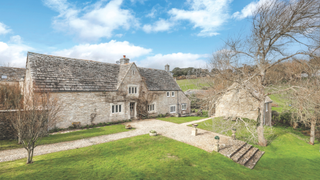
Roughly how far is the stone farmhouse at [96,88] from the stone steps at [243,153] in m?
15.1

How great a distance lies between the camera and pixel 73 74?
19.4 meters

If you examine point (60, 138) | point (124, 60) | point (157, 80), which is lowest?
point (60, 138)

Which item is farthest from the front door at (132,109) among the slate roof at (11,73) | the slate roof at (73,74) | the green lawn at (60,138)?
the slate roof at (11,73)

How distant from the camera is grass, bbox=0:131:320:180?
823 cm

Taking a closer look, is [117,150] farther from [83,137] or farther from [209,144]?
Answer: [209,144]

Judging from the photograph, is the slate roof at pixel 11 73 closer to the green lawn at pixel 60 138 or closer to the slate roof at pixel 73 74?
the slate roof at pixel 73 74

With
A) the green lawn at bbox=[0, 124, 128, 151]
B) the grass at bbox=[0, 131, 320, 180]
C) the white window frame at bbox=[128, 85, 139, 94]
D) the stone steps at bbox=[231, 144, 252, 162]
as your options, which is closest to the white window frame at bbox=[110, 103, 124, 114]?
the white window frame at bbox=[128, 85, 139, 94]

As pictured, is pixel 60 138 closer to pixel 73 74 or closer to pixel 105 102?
pixel 105 102

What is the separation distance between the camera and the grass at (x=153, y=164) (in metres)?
8.23

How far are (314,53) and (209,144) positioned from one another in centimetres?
1167

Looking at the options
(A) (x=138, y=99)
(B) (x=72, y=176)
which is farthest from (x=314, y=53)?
(A) (x=138, y=99)

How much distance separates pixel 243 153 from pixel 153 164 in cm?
788

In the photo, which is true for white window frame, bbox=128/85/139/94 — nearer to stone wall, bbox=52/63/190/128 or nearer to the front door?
stone wall, bbox=52/63/190/128

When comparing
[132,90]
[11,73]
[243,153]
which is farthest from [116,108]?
[11,73]
